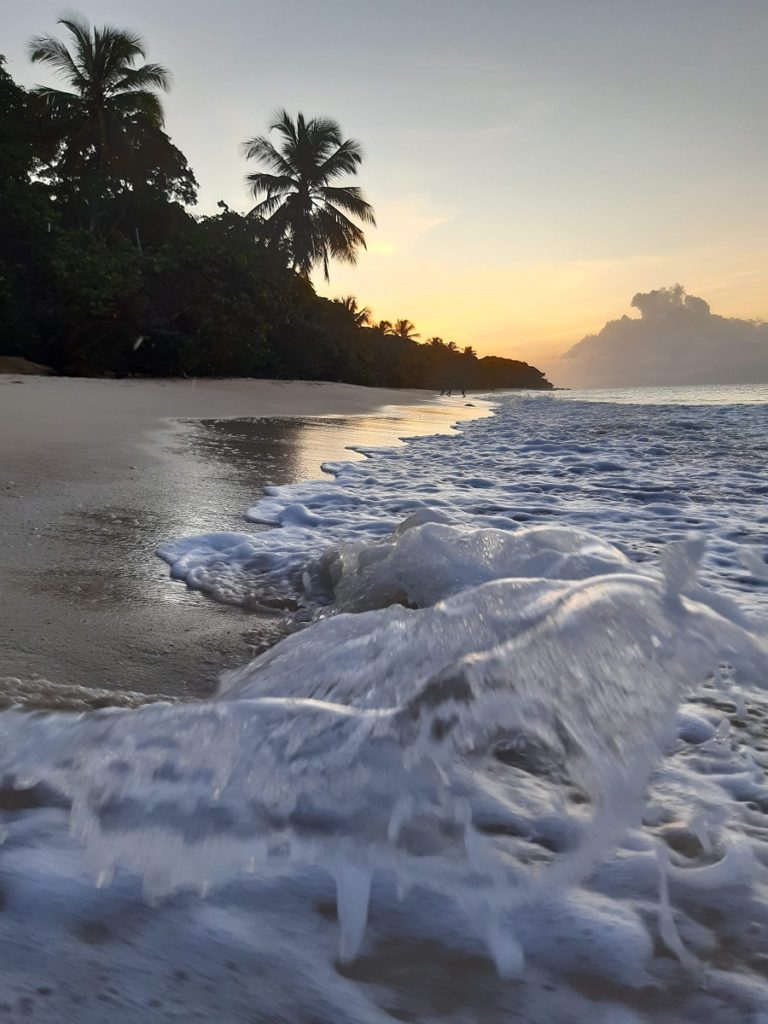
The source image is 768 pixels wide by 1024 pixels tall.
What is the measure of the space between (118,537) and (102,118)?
22227mm

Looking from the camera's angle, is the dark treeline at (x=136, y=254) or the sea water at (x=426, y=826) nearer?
the sea water at (x=426, y=826)

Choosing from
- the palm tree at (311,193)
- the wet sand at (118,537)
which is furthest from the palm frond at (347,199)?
the wet sand at (118,537)

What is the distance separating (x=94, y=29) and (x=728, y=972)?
26420 millimetres

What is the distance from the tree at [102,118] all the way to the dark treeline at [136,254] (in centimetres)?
4

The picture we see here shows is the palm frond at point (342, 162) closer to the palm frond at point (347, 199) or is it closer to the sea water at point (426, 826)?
the palm frond at point (347, 199)

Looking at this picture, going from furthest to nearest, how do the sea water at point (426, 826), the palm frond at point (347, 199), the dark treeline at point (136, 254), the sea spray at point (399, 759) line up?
1. the palm frond at point (347, 199)
2. the dark treeline at point (136, 254)
3. the sea spray at point (399, 759)
4. the sea water at point (426, 826)

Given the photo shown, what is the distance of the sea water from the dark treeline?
55.4 feet

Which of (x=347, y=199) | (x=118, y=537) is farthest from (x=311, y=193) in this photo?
(x=118, y=537)

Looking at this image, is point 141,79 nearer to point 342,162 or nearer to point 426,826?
point 342,162

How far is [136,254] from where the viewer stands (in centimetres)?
1839

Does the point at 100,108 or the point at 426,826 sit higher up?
the point at 100,108

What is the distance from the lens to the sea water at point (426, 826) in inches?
33.3

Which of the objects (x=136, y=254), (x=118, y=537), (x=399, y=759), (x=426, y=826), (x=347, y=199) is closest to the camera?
(x=426, y=826)

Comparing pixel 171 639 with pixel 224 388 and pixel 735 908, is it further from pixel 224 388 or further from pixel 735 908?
pixel 224 388
